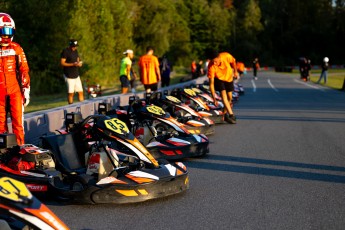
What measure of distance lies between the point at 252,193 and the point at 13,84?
3560 millimetres

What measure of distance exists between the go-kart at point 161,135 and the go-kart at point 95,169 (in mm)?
1041

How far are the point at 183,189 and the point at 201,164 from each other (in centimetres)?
194

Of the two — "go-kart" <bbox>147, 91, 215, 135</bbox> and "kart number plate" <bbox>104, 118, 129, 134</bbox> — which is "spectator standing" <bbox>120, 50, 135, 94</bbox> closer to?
"go-kart" <bbox>147, 91, 215, 135</bbox>

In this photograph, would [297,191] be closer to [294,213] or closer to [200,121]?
[294,213]

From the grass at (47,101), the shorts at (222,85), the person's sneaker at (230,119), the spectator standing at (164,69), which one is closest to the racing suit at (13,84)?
the shorts at (222,85)

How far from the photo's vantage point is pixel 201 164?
7.89 m

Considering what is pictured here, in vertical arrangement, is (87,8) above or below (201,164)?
above

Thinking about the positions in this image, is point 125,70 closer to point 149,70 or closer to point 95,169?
point 149,70

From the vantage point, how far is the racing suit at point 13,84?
7.41 m

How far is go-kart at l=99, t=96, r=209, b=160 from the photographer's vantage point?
→ 7898 mm

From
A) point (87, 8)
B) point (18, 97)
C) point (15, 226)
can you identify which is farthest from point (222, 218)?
point (87, 8)

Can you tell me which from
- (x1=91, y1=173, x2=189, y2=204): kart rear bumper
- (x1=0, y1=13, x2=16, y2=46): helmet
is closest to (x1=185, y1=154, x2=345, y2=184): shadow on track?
(x1=91, y1=173, x2=189, y2=204): kart rear bumper

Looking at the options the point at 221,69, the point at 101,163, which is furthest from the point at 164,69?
the point at 101,163

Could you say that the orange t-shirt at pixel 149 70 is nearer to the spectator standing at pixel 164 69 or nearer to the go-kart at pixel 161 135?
the go-kart at pixel 161 135
